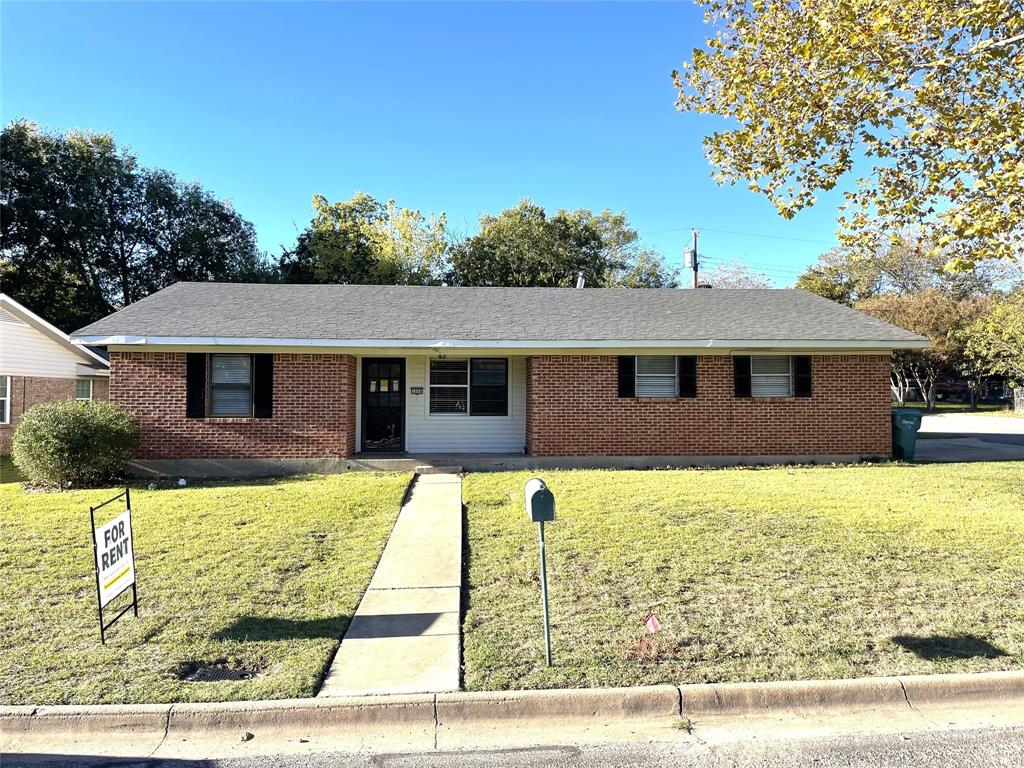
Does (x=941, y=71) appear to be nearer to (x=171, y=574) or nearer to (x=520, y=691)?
(x=520, y=691)

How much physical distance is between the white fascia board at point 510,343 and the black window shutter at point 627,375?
552 mm

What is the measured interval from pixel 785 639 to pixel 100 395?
21.3 m

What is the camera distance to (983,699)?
3.88m

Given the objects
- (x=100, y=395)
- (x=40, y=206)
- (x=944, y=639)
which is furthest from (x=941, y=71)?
(x=40, y=206)

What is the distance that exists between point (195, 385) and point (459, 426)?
17.0 feet

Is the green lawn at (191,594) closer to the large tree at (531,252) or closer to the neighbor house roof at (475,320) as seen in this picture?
the neighbor house roof at (475,320)

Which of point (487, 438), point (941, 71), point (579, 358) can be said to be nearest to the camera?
point (941, 71)

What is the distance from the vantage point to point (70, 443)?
10.2 m

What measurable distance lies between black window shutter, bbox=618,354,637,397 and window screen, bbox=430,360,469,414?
3.26 m

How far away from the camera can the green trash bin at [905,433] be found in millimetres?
13008

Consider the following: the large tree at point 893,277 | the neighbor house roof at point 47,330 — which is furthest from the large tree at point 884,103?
the large tree at point 893,277

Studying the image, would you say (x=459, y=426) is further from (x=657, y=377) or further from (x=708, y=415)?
(x=708, y=415)

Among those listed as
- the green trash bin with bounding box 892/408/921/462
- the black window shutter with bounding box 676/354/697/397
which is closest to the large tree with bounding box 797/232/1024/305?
the green trash bin with bounding box 892/408/921/462

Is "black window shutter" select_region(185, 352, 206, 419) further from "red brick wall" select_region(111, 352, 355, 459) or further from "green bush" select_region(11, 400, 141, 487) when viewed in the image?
"green bush" select_region(11, 400, 141, 487)
